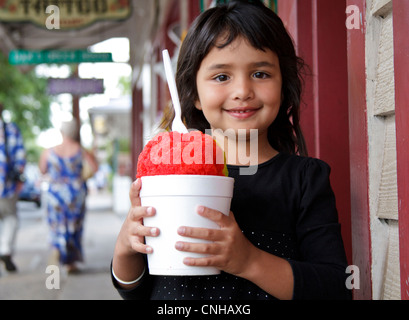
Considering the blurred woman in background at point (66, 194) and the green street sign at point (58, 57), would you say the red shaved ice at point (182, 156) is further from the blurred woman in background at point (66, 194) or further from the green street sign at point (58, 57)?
the green street sign at point (58, 57)

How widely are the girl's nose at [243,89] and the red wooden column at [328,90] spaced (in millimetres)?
725

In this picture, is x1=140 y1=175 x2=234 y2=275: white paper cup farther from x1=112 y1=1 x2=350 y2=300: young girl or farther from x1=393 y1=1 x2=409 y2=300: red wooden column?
x1=393 y1=1 x2=409 y2=300: red wooden column

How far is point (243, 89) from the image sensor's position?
1340mm

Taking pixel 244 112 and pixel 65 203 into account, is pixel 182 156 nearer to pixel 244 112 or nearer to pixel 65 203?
pixel 244 112

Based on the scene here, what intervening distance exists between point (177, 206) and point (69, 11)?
23.2 ft

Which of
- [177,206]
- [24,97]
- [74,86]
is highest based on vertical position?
[24,97]

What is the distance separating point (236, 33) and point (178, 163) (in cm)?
44

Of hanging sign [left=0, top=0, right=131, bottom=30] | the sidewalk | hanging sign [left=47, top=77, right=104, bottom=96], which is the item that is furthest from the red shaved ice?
hanging sign [left=47, top=77, right=104, bottom=96]

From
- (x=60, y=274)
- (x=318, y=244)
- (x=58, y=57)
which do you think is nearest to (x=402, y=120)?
(x=318, y=244)

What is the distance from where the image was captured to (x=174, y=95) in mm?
1317

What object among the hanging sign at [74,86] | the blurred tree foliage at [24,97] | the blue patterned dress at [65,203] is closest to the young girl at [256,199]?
the blue patterned dress at [65,203]

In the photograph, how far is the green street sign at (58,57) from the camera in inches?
267
